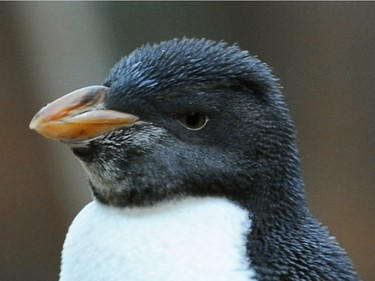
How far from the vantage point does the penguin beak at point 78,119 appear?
3.18 feet

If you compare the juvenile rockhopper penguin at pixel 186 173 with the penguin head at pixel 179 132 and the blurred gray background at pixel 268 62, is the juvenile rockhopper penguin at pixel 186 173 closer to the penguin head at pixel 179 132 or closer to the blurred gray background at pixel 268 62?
the penguin head at pixel 179 132

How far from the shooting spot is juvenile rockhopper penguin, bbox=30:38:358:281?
0.97 meters

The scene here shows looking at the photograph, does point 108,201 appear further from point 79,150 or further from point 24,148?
point 24,148

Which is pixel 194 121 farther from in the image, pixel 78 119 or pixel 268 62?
pixel 268 62

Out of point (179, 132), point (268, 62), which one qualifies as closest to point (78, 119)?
point (179, 132)

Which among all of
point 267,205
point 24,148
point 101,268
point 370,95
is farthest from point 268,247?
point 24,148

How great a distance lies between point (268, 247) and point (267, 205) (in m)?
0.04

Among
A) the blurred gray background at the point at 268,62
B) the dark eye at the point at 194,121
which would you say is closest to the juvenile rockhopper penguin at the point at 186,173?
the dark eye at the point at 194,121

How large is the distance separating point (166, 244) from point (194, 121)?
0.13 metres

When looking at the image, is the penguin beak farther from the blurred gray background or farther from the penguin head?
the blurred gray background

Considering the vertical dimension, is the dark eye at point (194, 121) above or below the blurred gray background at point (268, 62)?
below

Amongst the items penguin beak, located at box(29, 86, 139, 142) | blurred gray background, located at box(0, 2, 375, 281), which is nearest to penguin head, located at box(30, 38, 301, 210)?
penguin beak, located at box(29, 86, 139, 142)

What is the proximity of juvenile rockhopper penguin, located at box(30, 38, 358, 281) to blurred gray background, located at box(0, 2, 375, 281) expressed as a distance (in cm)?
110

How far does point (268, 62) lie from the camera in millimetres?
2129
